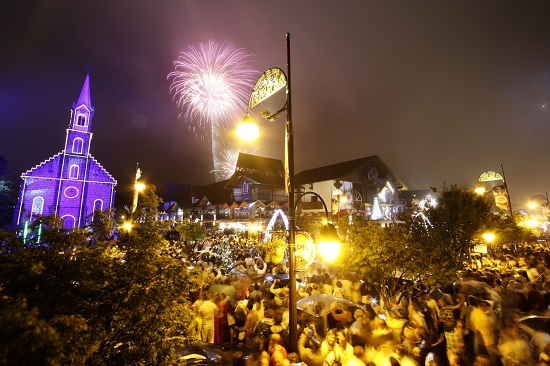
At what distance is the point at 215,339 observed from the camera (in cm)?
827

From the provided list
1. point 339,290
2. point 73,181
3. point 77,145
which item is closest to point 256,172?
point 73,181

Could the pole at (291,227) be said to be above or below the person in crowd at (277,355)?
above

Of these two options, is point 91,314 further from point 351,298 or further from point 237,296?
point 351,298

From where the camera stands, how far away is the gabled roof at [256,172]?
3778 centimetres

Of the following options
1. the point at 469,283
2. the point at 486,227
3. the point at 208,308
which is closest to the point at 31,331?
the point at 208,308

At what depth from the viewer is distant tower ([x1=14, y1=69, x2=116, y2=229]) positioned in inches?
1375

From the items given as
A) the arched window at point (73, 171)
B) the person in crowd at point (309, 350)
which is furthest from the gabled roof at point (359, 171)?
the arched window at point (73, 171)

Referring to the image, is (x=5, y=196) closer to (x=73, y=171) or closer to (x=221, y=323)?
(x=73, y=171)

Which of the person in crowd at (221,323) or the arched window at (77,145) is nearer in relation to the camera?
the person in crowd at (221,323)

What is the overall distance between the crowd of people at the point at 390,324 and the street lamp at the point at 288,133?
0.72 metres

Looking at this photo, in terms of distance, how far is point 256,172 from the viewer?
128 feet

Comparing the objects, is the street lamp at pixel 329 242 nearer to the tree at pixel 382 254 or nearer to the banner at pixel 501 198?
the tree at pixel 382 254

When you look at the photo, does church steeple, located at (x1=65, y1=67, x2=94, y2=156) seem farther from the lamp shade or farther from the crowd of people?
the lamp shade

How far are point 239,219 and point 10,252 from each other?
33.0 m
